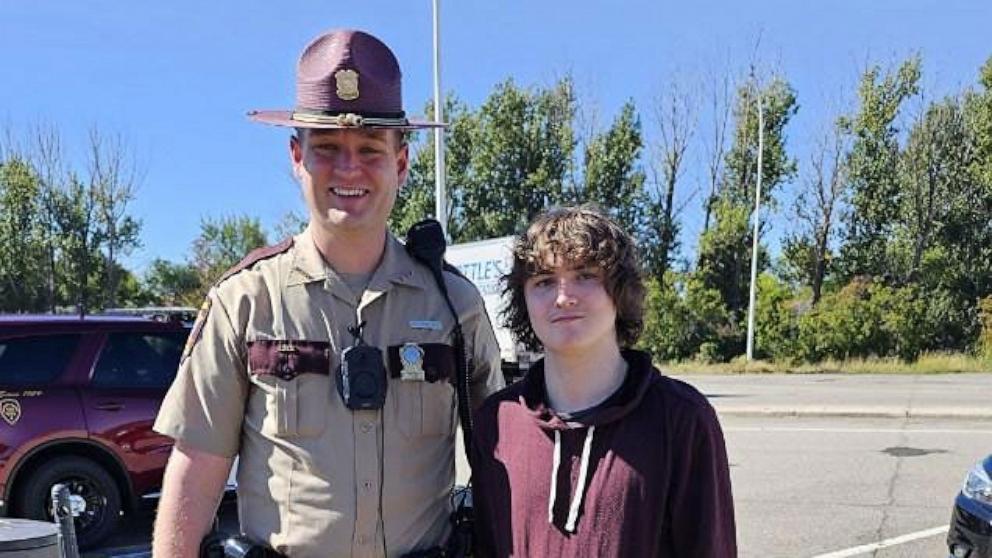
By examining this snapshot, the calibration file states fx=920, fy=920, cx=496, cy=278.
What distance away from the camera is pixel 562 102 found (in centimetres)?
3731

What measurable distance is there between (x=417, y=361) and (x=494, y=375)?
32 cm

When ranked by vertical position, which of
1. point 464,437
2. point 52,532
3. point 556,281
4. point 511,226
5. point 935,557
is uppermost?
point 511,226

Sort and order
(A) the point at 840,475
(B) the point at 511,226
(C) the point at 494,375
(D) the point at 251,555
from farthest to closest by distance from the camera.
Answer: (B) the point at 511,226, (A) the point at 840,475, (C) the point at 494,375, (D) the point at 251,555

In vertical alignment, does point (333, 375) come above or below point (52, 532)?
above

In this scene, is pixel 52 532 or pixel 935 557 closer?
pixel 52 532

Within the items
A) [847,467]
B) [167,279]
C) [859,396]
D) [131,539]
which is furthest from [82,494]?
[167,279]

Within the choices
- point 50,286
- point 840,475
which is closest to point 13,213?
point 50,286

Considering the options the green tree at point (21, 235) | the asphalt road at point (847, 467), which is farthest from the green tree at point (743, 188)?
the green tree at point (21, 235)

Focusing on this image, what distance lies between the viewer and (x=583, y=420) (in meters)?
1.98

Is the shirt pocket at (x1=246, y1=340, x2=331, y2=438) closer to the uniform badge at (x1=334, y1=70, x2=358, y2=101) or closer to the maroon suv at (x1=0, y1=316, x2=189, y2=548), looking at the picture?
the uniform badge at (x1=334, y1=70, x2=358, y2=101)

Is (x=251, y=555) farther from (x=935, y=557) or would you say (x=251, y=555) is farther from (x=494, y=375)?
(x=935, y=557)

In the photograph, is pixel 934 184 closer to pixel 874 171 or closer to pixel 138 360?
pixel 874 171

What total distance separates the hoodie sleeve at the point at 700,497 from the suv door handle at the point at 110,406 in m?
5.51

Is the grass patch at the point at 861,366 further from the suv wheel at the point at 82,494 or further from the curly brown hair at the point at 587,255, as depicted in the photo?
the curly brown hair at the point at 587,255
